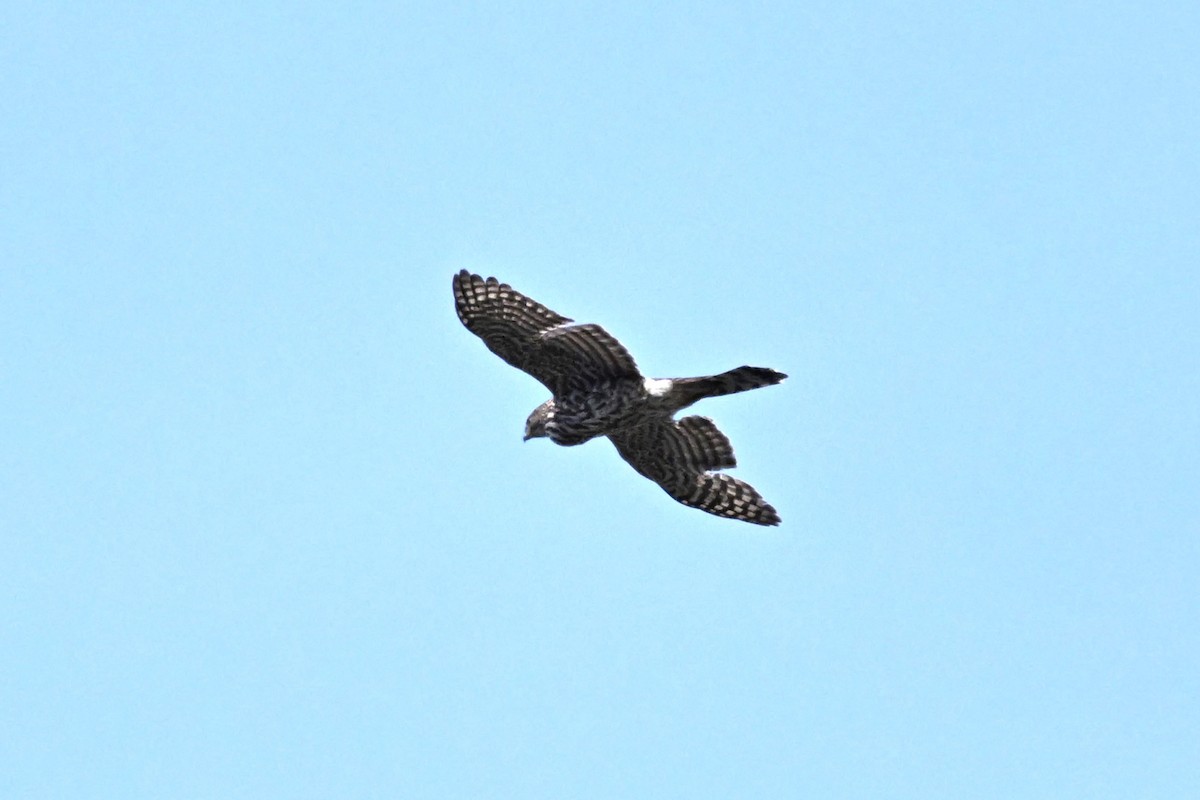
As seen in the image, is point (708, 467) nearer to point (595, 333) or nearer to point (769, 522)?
point (769, 522)

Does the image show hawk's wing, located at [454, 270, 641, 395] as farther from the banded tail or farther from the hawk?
the banded tail

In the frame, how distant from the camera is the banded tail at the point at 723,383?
15.6 m

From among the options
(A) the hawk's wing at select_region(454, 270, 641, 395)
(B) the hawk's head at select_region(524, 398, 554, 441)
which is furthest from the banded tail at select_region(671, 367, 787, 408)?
(B) the hawk's head at select_region(524, 398, 554, 441)

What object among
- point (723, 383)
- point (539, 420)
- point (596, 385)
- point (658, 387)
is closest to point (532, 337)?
point (596, 385)

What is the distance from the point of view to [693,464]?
1759 centimetres

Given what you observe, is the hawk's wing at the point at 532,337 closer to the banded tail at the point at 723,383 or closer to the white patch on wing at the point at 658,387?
the white patch on wing at the point at 658,387

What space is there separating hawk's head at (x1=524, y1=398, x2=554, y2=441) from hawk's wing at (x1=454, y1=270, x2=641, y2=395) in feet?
1.03

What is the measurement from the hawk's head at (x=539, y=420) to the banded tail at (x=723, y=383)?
1.32m

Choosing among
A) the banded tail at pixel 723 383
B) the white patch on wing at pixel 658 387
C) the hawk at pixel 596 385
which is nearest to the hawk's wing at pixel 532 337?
the hawk at pixel 596 385

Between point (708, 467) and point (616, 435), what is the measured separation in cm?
97

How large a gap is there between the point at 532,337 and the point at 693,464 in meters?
2.19

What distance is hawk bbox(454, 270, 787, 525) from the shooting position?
1603 centimetres

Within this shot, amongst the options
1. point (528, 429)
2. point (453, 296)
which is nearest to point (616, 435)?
point (528, 429)

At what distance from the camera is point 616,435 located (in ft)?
56.7
